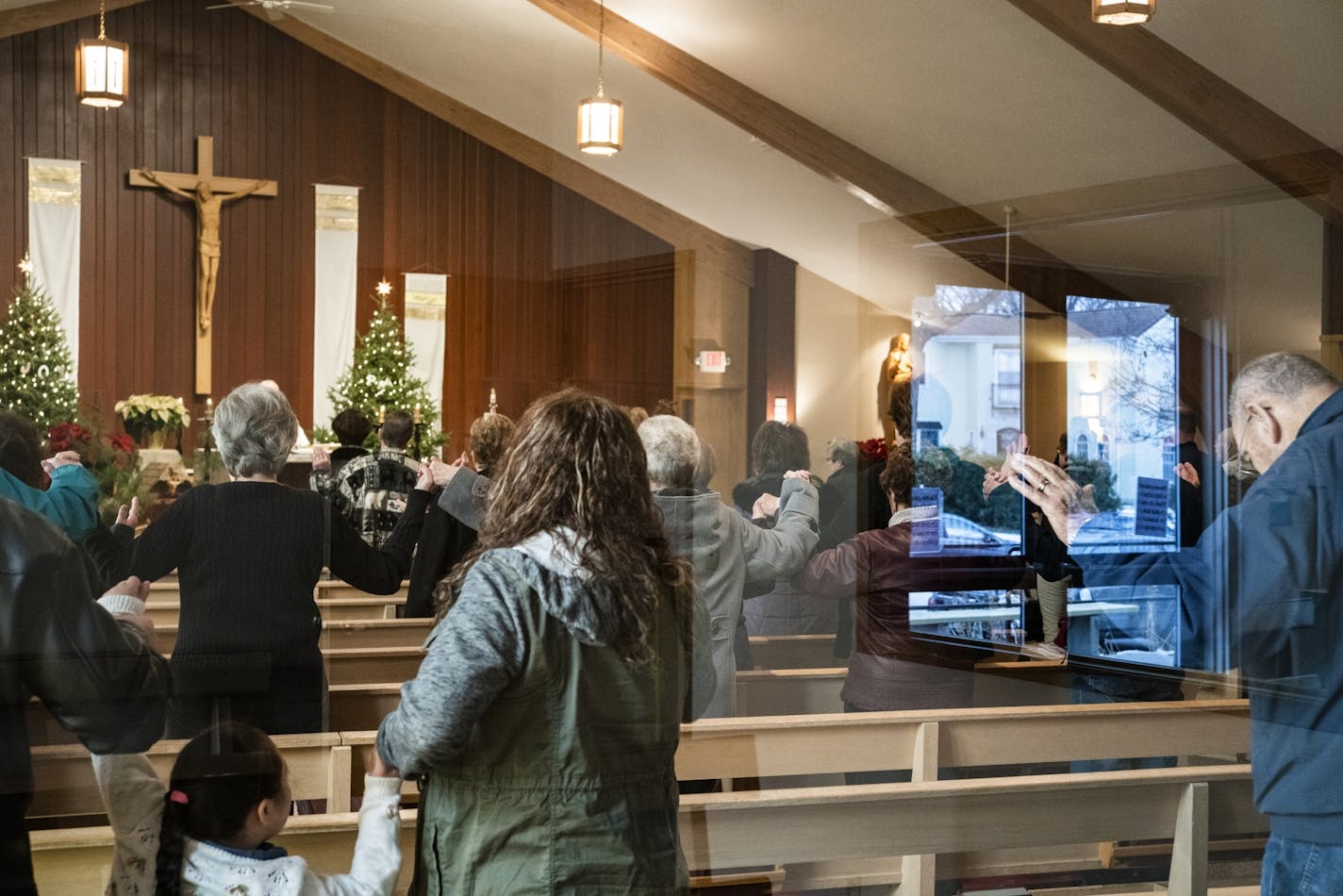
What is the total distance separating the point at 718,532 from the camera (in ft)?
9.64

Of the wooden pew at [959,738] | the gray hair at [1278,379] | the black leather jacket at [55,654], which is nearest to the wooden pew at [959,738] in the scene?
the wooden pew at [959,738]

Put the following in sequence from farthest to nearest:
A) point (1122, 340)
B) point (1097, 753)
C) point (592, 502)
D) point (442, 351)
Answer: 1. point (442, 351)
2. point (1097, 753)
3. point (1122, 340)
4. point (592, 502)

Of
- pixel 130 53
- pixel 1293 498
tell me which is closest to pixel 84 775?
pixel 130 53

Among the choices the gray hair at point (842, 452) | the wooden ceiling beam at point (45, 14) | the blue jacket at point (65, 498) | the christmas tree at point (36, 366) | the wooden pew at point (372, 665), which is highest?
the wooden ceiling beam at point (45, 14)

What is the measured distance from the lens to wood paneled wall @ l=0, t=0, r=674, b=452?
2.28 m

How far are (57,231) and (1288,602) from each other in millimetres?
2375

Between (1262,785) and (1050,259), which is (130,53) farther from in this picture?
(1262,785)

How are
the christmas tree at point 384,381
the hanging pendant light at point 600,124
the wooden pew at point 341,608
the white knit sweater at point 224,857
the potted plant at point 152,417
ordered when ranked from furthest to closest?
1. the christmas tree at point 384,381
2. the hanging pendant light at point 600,124
3. the wooden pew at point 341,608
4. the potted plant at point 152,417
5. the white knit sweater at point 224,857

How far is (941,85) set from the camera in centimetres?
315

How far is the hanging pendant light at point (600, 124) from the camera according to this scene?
348cm

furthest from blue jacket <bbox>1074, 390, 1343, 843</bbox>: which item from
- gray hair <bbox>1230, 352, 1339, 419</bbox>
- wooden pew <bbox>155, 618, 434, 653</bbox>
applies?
wooden pew <bbox>155, 618, 434, 653</bbox>

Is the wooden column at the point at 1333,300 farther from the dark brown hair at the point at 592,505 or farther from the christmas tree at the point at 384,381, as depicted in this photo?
the christmas tree at the point at 384,381

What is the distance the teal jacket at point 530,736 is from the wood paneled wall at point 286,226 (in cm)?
73

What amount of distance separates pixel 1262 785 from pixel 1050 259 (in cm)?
112
